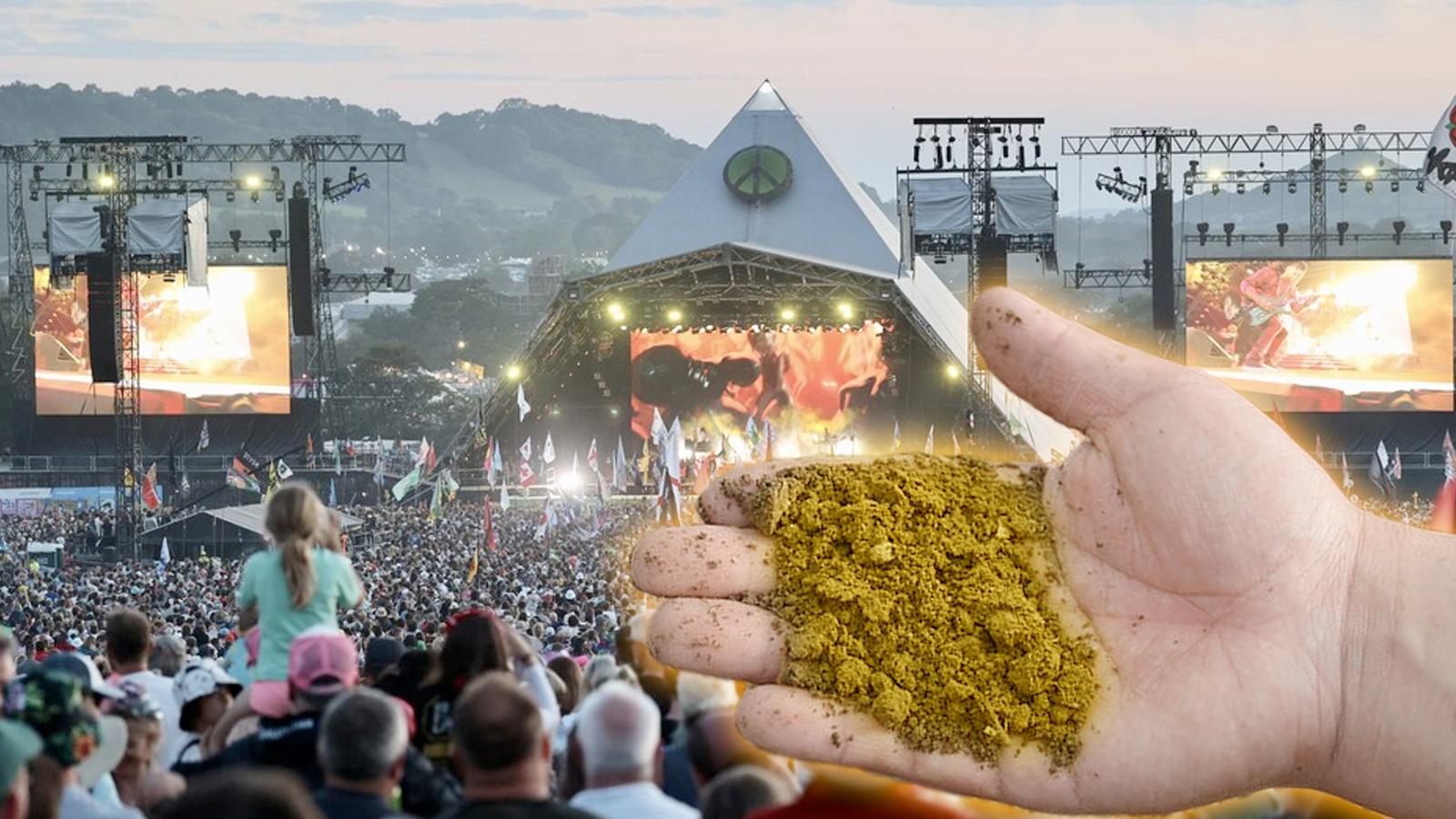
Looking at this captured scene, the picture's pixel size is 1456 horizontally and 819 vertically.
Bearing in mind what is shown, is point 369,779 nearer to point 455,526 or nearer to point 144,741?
point 144,741

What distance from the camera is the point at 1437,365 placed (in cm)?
4269

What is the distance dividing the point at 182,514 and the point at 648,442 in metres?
9.40

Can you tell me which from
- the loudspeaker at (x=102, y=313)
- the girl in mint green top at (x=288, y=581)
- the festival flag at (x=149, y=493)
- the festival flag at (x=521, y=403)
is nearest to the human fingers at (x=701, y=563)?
the girl in mint green top at (x=288, y=581)

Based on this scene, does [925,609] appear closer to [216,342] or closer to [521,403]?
[521,403]

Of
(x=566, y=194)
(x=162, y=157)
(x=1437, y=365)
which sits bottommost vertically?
(x=1437, y=365)

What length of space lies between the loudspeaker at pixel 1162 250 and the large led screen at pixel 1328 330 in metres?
4.63

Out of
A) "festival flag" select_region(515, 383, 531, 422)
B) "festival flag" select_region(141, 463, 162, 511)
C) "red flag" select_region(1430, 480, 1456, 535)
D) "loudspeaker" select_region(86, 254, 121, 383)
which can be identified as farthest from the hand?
"festival flag" select_region(515, 383, 531, 422)

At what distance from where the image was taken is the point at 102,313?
31.4 meters

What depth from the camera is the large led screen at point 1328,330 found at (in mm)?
41969

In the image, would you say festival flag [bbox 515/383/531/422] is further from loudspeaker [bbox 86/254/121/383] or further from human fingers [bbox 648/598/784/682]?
human fingers [bbox 648/598/784/682]

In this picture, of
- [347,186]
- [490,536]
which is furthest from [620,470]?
[490,536]

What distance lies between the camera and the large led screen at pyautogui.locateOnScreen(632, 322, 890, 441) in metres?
40.7

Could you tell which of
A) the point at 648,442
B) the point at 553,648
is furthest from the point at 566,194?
the point at 553,648

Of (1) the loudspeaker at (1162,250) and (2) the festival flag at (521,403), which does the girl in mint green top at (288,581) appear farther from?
(1) the loudspeaker at (1162,250)
